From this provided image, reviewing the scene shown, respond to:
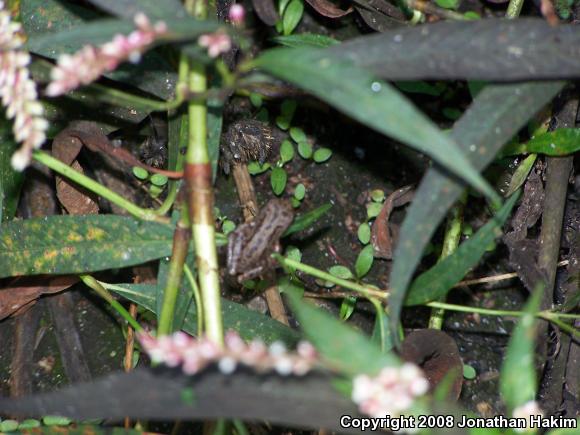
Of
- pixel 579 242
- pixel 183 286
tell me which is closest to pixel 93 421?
pixel 183 286

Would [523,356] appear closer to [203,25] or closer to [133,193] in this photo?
[203,25]

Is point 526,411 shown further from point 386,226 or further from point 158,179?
point 158,179

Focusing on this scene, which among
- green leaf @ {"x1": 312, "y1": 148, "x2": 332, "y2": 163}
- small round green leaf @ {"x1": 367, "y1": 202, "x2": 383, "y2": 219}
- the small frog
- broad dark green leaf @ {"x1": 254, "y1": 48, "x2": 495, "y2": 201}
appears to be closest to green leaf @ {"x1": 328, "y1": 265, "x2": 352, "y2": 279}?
small round green leaf @ {"x1": 367, "y1": 202, "x2": 383, "y2": 219}

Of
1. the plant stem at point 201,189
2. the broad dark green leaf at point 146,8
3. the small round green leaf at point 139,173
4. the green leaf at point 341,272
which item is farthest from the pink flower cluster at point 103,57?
the green leaf at point 341,272

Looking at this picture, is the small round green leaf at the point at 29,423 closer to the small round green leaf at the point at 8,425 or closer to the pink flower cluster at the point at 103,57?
the small round green leaf at the point at 8,425

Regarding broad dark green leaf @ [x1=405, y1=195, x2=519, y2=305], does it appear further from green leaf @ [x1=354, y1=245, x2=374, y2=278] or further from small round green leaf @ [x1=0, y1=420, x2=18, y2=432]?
small round green leaf @ [x1=0, y1=420, x2=18, y2=432]
